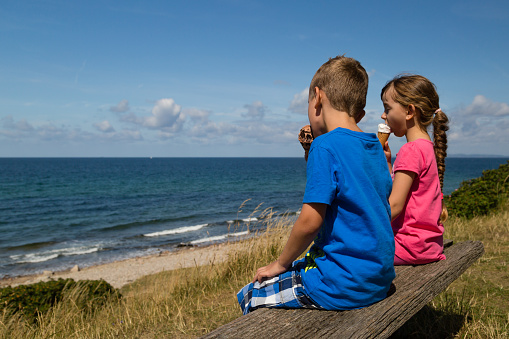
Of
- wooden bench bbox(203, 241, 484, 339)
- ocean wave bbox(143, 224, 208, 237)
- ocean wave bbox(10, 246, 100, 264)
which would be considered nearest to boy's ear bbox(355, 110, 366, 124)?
wooden bench bbox(203, 241, 484, 339)

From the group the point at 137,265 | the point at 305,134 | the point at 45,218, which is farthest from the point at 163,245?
the point at 305,134

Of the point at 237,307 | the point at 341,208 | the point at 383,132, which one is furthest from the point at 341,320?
the point at 237,307

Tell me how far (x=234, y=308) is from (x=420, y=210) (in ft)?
7.67

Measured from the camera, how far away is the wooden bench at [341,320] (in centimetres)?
171

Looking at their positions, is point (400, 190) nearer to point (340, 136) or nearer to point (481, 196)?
point (340, 136)

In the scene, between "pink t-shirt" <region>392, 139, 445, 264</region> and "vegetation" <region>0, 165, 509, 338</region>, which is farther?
"vegetation" <region>0, 165, 509, 338</region>

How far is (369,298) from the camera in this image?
1929mm

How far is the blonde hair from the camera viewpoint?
2.64m

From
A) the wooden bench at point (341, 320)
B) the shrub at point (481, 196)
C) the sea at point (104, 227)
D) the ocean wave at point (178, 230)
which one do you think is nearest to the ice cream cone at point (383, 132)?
the wooden bench at point (341, 320)

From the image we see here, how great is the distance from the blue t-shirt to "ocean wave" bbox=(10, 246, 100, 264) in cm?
1585

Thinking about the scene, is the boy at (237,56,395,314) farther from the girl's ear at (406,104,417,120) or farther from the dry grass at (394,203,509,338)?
the dry grass at (394,203,509,338)

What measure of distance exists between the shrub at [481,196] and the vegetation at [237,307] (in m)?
1.35

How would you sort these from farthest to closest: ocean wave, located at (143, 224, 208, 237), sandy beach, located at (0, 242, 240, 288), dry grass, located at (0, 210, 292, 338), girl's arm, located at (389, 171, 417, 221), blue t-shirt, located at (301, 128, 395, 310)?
ocean wave, located at (143, 224, 208, 237), sandy beach, located at (0, 242, 240, 288), dry grass, located at (0, 210, 292, 338), girl's arm, located at (389, 171, 417, 221), blue t-shirt, located at (301, 128, 395, 310)

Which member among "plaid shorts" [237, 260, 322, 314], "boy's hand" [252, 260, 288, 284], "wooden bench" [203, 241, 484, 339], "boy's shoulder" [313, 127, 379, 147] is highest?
"boy's shoulder" [313, 127, 379, 147]
